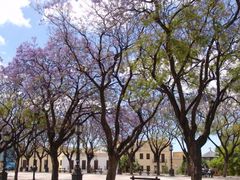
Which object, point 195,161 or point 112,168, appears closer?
point 195,161

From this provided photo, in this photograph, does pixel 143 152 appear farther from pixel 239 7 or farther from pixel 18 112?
pixel 239 7

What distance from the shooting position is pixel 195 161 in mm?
17031

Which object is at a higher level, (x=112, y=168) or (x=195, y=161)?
(x=195, y=161)

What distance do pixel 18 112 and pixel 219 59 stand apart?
62.4ft

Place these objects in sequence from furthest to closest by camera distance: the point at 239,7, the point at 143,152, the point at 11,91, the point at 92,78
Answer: the point at 143,152, the point at 11,91, the point at 92,78, the point at 239,7

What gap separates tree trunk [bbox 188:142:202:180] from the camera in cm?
1691

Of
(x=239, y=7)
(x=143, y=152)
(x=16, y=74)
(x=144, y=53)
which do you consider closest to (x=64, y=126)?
(x=16, y=74)

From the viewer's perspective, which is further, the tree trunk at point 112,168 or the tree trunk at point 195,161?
the tree trunk at point 112,168

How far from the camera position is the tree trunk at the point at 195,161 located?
16.9m

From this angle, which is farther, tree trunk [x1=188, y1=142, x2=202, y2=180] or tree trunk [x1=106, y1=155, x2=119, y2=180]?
tree trunk [x1=106, y1=155, x2=119, y2=180]

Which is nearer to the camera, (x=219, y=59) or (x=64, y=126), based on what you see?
(x=219, y=59)

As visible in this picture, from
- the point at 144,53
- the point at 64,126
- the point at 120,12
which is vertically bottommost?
the point at 64,126

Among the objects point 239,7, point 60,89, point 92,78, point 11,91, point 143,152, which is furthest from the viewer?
point 143,152

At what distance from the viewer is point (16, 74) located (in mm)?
27609
